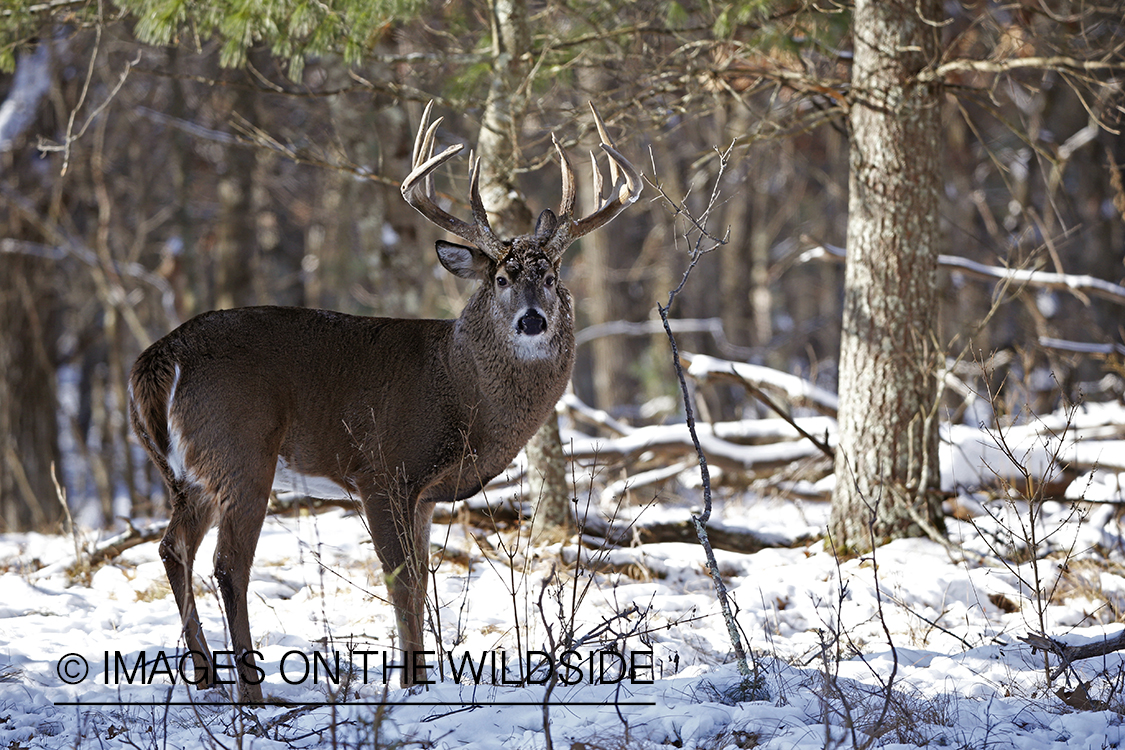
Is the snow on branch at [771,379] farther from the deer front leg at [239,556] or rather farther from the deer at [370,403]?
the deer front leg at [239,556]

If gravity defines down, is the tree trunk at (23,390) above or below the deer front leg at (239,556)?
above

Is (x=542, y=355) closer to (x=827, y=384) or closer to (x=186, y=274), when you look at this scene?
(x=186, y=274)

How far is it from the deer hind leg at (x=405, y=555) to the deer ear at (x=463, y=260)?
1292mm

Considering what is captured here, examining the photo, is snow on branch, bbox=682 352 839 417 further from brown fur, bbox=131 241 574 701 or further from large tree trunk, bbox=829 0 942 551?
brown fur, bbox=131 241 574 701

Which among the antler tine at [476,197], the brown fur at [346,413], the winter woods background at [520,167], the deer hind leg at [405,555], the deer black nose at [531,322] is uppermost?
the winter woods background at [520,167]

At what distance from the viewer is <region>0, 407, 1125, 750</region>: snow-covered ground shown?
3.53 metres

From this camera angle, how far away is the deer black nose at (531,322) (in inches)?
199

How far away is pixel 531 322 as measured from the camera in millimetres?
5043

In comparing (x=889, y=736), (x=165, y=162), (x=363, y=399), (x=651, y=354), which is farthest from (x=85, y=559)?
(x=651, y=354)

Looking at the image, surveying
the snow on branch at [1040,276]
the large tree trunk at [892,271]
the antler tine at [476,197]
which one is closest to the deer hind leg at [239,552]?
the antler tine at [476,197]

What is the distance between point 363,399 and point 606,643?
1832mm

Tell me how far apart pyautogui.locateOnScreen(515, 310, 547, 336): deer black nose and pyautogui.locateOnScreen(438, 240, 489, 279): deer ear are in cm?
49

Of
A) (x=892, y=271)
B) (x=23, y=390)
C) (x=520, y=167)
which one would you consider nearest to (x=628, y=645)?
(x=892, y=271)

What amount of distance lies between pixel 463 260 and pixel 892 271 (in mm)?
2704
